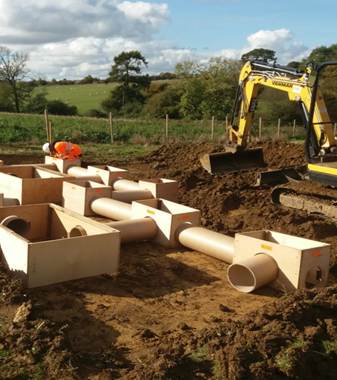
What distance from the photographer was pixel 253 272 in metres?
5.82

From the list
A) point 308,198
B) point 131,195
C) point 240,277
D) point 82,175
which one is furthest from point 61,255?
point 82,175

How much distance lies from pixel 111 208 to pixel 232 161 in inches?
243

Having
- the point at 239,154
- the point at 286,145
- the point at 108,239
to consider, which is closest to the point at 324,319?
the point at 108,239

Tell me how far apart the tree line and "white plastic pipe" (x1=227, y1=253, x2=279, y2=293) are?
34.3 m

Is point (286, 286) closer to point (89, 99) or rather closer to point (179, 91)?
point (179, 91)

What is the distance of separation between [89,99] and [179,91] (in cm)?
1809

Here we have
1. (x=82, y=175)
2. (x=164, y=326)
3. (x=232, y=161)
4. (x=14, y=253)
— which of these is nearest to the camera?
(x=164, y=326)

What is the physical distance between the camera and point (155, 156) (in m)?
17.3

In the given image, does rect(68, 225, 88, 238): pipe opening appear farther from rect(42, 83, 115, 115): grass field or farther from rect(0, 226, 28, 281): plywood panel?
rect(42, 83, 115, 115): grass field

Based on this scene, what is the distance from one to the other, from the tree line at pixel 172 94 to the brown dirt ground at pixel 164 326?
34446 millimetres

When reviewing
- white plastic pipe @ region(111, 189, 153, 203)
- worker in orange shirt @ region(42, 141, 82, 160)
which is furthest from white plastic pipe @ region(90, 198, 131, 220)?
worker in orange shirt @ region(42, 141, 82, 160)

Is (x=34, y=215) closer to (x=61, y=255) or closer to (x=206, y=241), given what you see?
(x=61, y=255)

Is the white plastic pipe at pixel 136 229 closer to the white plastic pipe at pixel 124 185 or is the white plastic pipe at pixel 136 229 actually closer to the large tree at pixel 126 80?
the white plastic pipe at pixel 124 185

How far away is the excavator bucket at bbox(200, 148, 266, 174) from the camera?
13.6 m
